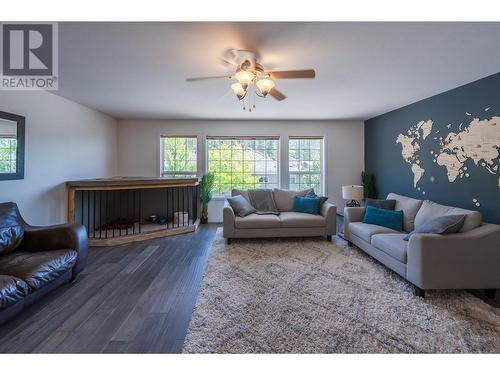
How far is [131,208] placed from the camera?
16.7 ft

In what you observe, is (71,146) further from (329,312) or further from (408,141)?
(408,141)

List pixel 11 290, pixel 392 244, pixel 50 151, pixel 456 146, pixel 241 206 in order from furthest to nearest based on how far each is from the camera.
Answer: pixel 241 206 < pixel 50 151 < pixel 456 146 < pixel 392 244 < pixel 11 290

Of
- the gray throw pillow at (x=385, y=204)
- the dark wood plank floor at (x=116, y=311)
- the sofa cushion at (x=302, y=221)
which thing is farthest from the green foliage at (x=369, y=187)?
the dark wood plank floor at (x=116, y=311)

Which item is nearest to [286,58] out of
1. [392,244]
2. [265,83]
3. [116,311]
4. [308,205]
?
[265,83]

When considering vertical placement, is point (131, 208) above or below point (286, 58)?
below

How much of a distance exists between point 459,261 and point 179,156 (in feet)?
16.6

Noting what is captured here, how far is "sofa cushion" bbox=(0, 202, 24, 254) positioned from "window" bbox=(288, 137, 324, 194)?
4661mm

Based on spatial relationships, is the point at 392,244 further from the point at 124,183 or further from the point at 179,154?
the point at 179,154

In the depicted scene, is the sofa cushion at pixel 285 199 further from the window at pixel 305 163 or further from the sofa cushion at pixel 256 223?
the window at pixel 305 163

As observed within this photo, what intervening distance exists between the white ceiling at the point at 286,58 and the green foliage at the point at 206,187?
1.73m
